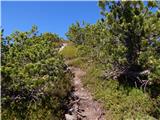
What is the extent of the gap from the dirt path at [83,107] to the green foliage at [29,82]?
67 centimetres

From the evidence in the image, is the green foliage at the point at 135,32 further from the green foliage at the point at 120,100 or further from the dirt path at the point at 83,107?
the dirt path at the point at 83,107

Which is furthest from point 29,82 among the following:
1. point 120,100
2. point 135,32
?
point 135,32

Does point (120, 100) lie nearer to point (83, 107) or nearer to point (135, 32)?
point (83, 107)

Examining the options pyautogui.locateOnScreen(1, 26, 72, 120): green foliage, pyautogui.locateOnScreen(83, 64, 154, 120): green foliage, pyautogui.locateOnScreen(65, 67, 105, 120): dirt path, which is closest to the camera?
pyautogui.locateOnScreen(1, 26, 72, 120): green foliage

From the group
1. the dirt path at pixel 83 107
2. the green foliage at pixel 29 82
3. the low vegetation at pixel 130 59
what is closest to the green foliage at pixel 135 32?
the low vegetation at pixel 130 59

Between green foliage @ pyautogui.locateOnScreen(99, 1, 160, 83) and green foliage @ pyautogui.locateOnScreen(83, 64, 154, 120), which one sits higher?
green foliage @ pyautogui.locateOnScreen(99, 1, 160, 83)

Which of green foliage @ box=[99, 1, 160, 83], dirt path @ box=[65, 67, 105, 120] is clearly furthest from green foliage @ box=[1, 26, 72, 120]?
green foliage @ box=[99, 1, 160, 83]

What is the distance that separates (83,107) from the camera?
897 inches

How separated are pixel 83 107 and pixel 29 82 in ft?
15.9

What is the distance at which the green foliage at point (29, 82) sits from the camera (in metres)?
19.0

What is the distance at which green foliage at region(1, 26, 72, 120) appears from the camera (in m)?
19.0

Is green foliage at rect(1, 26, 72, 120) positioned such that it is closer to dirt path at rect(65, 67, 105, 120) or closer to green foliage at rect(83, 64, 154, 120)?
dirt path at rect(65, 67, 105, 120)

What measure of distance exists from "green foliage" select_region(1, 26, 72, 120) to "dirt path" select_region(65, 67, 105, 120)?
0.67m

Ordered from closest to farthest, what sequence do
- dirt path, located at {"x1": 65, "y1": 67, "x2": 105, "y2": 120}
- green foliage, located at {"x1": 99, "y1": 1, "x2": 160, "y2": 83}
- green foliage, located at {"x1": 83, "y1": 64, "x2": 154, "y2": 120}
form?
green foliage, located at {"x1": 83, "y1": 64, "x2": 154, "y2": 120}, dirt path, located at {"x1": 65, "y1": 67, "x2": 105, "y2": 120}, green foliage, located at {"x1": 99, "y1": 1, "x2": 160, "y2": 83}
